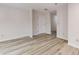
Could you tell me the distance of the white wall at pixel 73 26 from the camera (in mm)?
1579

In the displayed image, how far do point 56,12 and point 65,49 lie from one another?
2.36 ft

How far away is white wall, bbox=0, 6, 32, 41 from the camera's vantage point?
1.57 meters

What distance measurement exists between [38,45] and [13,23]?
0.70 m

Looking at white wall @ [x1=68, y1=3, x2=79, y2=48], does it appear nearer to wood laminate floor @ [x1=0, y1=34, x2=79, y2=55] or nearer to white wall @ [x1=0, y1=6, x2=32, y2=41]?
wood laminate floor @ [x1=0, y1=34, x2=79, y2=55]

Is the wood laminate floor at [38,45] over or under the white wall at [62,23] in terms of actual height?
under

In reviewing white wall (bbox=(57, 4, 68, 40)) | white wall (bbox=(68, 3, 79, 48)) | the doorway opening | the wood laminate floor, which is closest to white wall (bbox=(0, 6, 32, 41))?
the wood laminate floor

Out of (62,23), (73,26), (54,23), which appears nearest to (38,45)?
(54,23)

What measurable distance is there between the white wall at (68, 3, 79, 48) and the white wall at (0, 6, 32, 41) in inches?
33.4

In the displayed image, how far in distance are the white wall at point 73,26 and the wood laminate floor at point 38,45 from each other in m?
0.12

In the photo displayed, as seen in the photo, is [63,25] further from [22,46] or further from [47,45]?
[22,46]

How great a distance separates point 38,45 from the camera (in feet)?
5.55

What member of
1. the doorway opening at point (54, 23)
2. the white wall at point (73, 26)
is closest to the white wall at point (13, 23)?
the doorway opening at point (54, 23)

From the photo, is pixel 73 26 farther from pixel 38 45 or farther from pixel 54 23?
pixel 38 45

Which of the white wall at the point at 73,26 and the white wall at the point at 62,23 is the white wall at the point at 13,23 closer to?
the white wall at the point at 62,23
